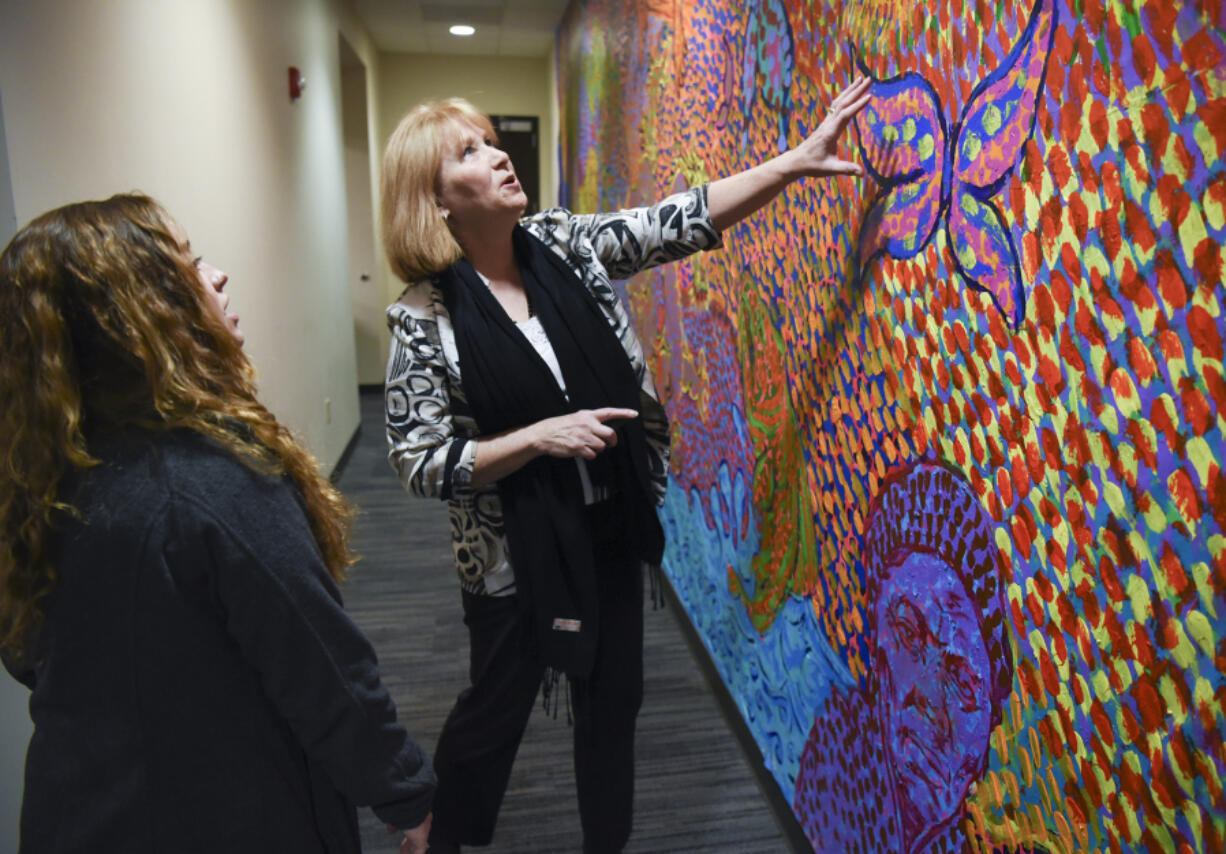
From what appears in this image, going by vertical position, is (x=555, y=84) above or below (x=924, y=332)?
above

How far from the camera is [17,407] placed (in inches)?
31.0

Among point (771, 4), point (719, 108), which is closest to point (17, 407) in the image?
point (771, 4)

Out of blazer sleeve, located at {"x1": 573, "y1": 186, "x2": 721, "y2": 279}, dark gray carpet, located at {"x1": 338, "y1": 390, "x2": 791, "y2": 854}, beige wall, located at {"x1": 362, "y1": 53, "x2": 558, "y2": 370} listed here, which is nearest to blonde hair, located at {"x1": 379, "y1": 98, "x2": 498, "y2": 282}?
blazer sleeve, located at {"x1": 573, "y1": 186, "x2": 721, "y2": 279}

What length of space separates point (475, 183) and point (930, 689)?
1.05 m

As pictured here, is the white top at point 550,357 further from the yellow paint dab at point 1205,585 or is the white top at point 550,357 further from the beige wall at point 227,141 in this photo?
the yellow paint dab at point 1205,585

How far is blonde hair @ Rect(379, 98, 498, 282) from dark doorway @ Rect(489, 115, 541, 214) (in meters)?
6.17

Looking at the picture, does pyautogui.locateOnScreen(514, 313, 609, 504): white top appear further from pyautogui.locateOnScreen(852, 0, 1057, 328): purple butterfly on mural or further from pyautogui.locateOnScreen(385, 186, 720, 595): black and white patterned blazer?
pyautogui.locateOnScreen(852, 0, 1057, 328): purple butterfly on mural

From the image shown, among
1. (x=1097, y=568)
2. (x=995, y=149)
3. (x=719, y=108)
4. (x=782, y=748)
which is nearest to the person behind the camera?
(x=1097, y=568)

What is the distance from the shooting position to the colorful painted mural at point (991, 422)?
723 millimetres

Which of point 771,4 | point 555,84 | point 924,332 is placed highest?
point 555,84

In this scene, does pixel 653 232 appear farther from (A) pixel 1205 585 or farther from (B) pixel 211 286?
(A) pixel 1205 585

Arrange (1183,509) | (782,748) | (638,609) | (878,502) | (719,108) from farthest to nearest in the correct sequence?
(719,108) → (782,748) → (638,609) → (878,502) → (1183,509)

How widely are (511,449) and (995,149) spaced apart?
2.54 ft

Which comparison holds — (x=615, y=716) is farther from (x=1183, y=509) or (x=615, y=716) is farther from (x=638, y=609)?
(x=1183, y=509)
